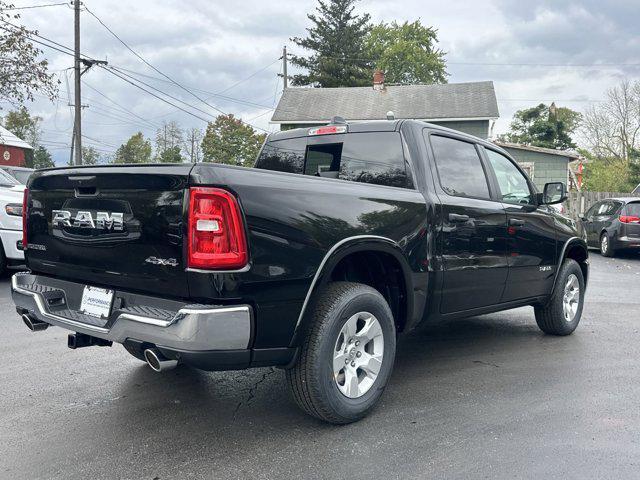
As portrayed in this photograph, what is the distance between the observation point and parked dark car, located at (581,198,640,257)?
509 inches

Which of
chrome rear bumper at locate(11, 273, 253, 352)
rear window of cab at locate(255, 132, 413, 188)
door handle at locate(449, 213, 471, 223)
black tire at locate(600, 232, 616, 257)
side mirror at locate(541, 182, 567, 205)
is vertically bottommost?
black tire at locate(600, 232, 616, 257)

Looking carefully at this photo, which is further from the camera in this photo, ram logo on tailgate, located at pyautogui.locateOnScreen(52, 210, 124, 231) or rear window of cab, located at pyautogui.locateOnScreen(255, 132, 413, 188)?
rear window of cab, located at pyautogui.locateOnScreen(255, 132, 413, 188)

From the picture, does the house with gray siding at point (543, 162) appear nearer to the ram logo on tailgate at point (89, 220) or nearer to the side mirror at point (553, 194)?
the side mirror at point (553, 194)

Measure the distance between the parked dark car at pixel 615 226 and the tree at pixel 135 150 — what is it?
2582 inches

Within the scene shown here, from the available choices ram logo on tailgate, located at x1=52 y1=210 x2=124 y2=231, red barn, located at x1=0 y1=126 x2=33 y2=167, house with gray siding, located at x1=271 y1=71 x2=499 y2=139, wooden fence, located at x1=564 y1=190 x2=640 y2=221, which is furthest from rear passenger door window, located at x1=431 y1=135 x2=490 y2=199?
red barn, located at x1=0 y1=126 x2=33 y2=167

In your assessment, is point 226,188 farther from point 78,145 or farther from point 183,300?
point 78,145

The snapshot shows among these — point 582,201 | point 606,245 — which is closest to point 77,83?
point 606,245

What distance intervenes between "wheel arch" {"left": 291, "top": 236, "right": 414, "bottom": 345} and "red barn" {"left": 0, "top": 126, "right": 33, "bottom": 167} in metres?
45.7

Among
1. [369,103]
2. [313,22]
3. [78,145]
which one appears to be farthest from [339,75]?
[78,145]

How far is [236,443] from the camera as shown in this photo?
309cm

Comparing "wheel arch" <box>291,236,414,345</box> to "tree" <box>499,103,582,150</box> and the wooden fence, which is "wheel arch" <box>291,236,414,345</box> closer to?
the wooden fence

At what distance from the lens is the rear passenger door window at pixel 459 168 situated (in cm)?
416

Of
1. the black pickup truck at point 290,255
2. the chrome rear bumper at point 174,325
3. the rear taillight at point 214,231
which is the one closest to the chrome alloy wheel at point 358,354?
the black pickup truck at point 290,255

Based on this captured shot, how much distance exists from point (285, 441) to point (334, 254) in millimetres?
1062
